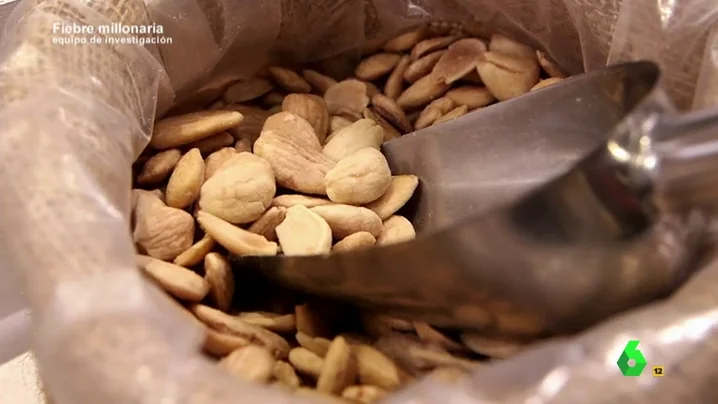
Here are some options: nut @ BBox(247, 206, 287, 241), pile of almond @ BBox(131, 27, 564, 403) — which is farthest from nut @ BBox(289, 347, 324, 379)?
nut @ BBox(247, 206, 287, 241)

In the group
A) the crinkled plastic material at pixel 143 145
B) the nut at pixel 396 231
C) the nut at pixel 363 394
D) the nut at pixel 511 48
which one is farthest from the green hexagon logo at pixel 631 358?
the nut at pixel 511 48

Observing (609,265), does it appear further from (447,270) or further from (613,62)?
(613,62)

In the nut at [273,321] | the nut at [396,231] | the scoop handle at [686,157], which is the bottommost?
the nut at [273,321]

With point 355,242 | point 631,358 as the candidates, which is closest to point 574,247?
point 631,358

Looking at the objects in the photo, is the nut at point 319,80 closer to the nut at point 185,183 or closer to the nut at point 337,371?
the nut at point 185,183

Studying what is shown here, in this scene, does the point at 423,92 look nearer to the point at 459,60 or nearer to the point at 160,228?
the point at 459,60

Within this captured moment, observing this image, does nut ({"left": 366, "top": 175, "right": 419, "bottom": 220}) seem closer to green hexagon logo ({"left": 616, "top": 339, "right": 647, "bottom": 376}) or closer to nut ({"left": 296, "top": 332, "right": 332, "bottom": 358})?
nut ({"left": 296, "top": 332, "right": 332, "bottom": 358})

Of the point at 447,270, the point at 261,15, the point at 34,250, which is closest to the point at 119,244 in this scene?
the point at 34,250
